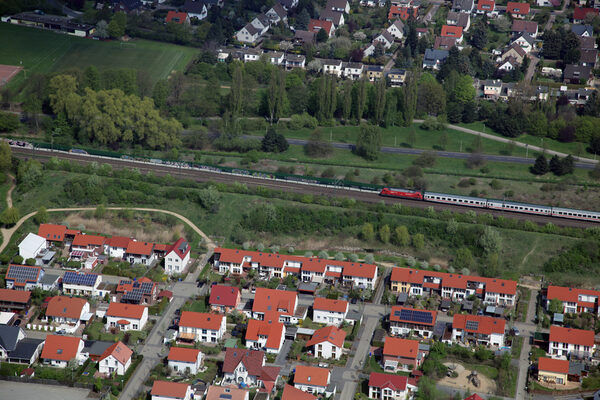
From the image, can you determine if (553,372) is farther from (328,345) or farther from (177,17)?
(177,17)

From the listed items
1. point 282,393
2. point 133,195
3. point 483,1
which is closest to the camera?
point 282,393

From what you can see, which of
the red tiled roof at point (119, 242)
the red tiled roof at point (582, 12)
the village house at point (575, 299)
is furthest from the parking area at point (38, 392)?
the red tiled roof at point (582, 12)

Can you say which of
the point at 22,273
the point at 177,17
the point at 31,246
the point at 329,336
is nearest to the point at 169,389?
the point at 329,336

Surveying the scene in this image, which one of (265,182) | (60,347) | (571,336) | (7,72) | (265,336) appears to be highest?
(7,72)

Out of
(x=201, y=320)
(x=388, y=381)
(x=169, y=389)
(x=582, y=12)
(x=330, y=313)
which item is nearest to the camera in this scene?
(x=169, y=389)

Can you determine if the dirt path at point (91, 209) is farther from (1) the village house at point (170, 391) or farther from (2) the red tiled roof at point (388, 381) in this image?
Result: (2) the red tiled roof at point (388, 381)

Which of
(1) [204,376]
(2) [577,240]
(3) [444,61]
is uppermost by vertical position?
(3) [444,61]

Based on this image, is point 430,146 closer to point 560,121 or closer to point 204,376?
point 560,121

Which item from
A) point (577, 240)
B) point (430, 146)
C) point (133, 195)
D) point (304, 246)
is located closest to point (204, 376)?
point (304, 246)
